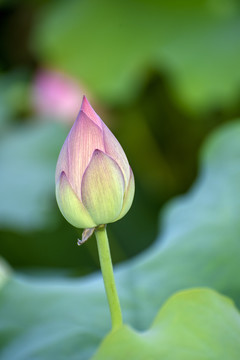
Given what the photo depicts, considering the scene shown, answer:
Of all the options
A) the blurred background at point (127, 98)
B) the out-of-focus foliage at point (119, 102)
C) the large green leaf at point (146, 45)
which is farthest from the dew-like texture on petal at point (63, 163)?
the large green leaf at point (146, 45)

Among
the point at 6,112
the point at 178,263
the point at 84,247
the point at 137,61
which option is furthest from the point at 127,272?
the point at 6,112

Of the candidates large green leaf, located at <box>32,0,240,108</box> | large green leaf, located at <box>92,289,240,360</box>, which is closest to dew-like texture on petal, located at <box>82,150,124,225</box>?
large green leaf, located at <box>92,289,240,360</box>

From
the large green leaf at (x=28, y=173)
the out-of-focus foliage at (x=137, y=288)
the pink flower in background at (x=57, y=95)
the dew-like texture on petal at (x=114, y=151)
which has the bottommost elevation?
the large green leaf at (x=28, y=173)

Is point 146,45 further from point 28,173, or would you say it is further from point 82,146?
point 82,146

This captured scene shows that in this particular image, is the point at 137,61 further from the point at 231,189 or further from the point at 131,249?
the point at 231,189

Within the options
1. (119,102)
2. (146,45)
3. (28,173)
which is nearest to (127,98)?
(119,102)

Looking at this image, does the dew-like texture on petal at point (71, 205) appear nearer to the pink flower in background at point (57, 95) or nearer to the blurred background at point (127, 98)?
the blurred background at point (127, 98)
